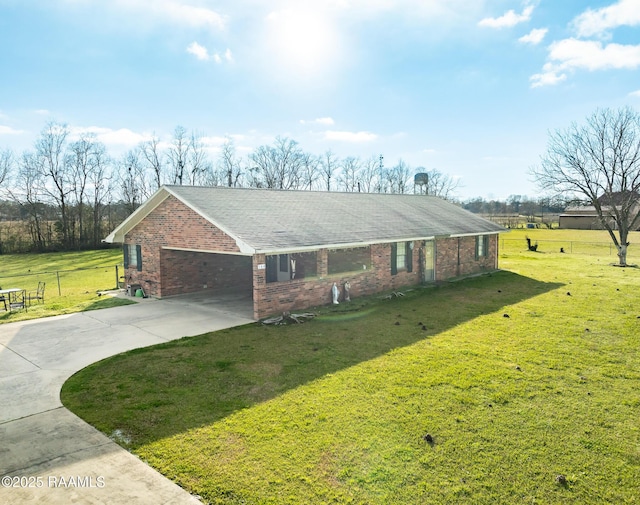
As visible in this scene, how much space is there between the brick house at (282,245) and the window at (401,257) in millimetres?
41

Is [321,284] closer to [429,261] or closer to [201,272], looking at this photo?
[201,272]

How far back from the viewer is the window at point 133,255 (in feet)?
55.8

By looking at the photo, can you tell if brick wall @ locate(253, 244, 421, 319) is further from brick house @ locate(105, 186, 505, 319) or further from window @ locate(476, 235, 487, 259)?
window @ locate(476, 235, 487, 259)

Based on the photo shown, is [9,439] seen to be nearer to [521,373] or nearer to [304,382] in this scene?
[304,382]

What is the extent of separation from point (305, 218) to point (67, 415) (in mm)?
10472

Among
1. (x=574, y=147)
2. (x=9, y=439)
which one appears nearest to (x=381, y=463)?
(x=9, y=439)

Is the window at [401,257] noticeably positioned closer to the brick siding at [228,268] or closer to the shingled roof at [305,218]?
the brick siding at [228,268]

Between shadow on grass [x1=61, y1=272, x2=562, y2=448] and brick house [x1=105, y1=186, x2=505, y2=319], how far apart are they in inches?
59.8

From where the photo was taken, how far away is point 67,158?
46.6m

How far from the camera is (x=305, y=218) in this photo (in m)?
15.9

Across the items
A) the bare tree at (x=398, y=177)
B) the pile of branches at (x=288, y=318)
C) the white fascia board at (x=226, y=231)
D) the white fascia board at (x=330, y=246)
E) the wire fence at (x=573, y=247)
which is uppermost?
the bare tree at (x=398, y=177)

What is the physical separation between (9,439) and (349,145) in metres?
59.3

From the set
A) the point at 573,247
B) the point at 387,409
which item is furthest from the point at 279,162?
the point at 387,409

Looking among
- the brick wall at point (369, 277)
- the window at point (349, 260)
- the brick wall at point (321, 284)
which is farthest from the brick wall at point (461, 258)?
the window at point (349, 260)
